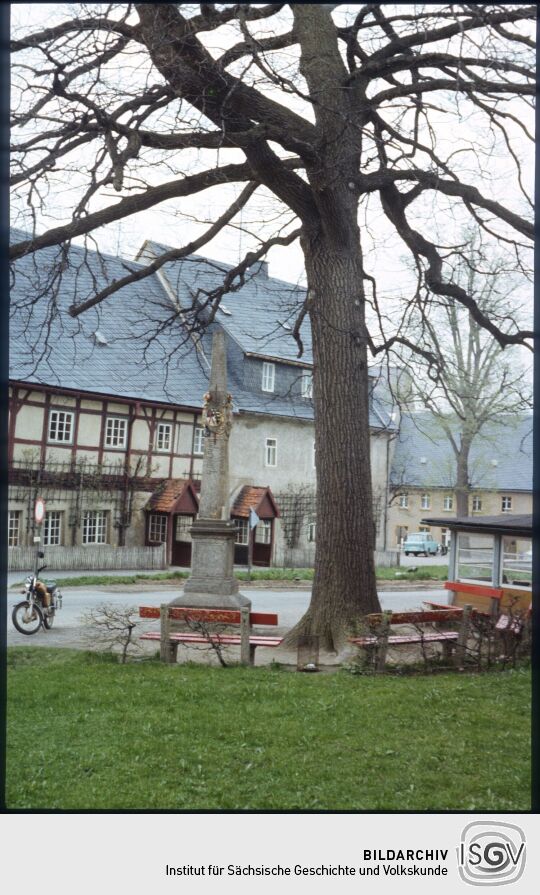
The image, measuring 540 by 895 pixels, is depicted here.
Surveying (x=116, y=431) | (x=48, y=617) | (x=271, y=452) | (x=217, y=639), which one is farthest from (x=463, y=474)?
(x=217, y=639)

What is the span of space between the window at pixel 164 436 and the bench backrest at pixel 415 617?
8.91 metres

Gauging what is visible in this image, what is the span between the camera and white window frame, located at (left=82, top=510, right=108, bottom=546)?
16234 millimetres

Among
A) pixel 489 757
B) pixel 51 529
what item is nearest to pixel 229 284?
pixel 489 757

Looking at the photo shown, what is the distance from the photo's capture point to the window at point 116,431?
15.2 metres

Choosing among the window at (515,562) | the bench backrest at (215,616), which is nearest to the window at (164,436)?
the window at (515,562)

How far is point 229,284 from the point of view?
29.2ft

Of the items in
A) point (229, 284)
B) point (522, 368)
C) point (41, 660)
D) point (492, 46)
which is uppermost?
point (492, 46)

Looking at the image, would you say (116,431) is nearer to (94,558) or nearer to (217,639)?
(94,558)

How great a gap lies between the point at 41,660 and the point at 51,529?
9.23m

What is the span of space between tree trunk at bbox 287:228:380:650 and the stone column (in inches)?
92.9

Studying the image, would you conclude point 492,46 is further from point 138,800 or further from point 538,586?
point 138,800

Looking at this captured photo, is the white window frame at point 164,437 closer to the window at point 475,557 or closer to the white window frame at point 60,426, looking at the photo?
the white window frame at point 60,426

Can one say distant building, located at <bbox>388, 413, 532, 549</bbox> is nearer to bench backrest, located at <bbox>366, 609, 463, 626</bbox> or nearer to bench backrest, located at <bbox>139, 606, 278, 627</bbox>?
bench backrest, located at <bbox>366, 609, 463, 626</bbox>

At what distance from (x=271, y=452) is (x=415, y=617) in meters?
10.1
